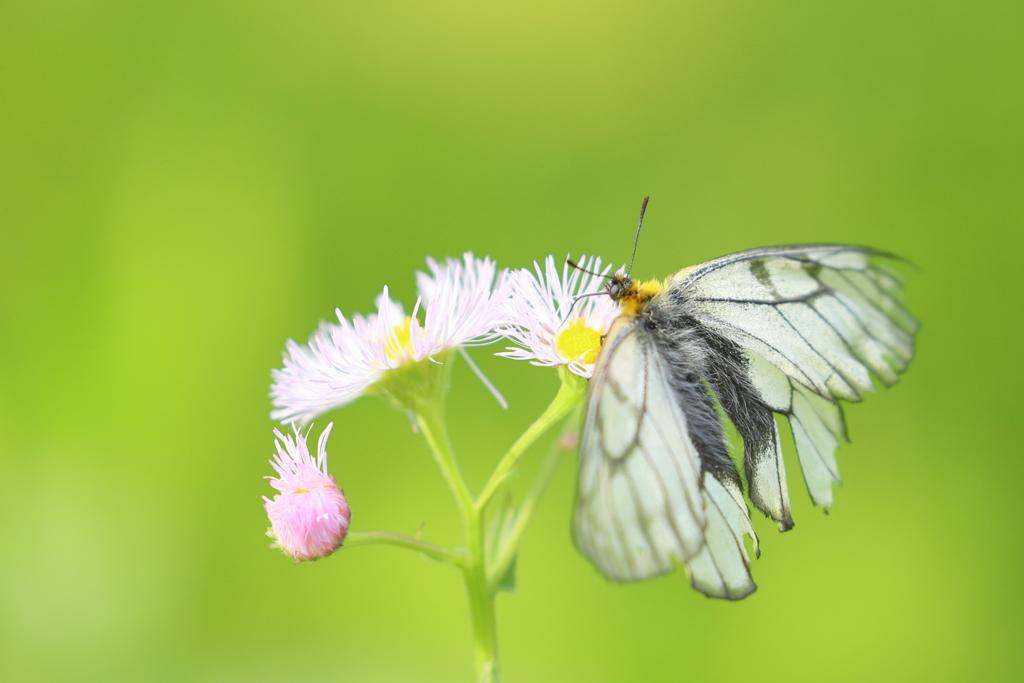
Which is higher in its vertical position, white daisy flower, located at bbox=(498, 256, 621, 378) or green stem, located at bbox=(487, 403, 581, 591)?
white daisy flower, located at bbox=(498, 256, 621, 378)

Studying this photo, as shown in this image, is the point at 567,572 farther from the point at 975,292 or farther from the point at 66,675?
the point at 975,292

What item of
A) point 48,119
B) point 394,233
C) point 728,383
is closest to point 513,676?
point 728,383

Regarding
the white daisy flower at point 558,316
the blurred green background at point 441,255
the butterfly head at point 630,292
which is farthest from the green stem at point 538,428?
the blurred green background at point 441,255

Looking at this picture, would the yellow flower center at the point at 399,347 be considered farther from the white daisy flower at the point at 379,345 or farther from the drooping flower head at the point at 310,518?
the drooping flower head at the point at 310,518

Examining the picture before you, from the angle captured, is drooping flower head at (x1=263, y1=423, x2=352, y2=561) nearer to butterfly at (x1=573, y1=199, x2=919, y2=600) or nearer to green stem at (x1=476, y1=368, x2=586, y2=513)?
green stem at (x1=476, y1=368, x2=586, y2=513)

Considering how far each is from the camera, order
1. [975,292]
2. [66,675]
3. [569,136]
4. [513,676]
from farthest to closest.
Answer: [569,136], [975,292], [513,676], [66,675]

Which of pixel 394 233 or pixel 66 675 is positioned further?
pixel 394 233

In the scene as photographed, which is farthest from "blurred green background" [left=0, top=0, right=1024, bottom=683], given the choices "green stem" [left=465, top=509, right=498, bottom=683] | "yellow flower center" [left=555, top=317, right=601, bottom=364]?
"yellow flower center" [left=555, top=317, right=601, bottom=364]
